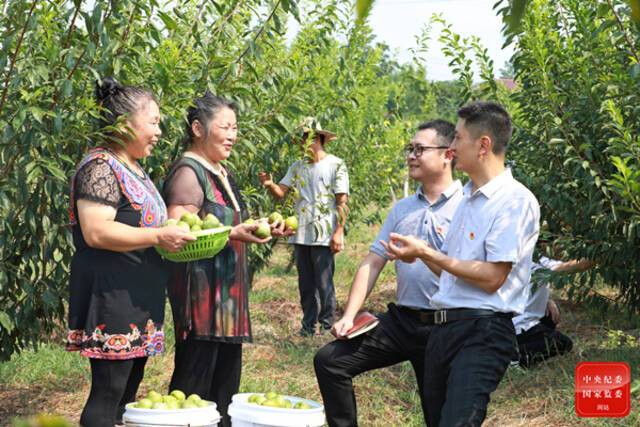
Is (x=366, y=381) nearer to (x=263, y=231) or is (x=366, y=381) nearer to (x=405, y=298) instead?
(x=405, y=298)

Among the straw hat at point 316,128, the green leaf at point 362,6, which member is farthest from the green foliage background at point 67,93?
the green leaf at point 362,6

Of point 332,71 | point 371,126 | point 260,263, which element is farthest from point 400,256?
point 371,126

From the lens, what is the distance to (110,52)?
13.7 ft

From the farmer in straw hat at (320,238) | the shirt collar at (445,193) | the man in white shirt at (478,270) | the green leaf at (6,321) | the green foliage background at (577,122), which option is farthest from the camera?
the farmer in straw hat at (320,238)

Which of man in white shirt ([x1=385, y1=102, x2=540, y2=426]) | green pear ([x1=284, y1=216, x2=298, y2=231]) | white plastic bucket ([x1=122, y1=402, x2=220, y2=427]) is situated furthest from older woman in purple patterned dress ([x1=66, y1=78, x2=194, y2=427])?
man in white shirt ([x1=385, y1=102, x2=540, y2=426])

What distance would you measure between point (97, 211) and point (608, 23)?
2783 millimetres

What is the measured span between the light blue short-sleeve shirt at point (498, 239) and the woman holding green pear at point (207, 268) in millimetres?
862

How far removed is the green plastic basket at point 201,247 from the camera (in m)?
3.46

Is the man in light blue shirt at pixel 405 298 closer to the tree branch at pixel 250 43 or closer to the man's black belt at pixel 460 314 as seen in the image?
the man's black belt at pixel 460 314

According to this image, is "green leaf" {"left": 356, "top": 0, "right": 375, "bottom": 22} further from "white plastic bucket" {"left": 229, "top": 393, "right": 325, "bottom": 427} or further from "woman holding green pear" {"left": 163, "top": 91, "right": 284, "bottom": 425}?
"woman holding green pear" {"left": 163, "top": 91, "right": 284, "bottom": 425}

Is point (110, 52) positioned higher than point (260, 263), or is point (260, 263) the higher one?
point (110, 52)

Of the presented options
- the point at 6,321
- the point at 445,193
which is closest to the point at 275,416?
the point at 445,193

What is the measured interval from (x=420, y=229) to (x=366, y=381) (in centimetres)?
226

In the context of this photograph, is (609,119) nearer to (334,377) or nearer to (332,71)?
(334,377)
